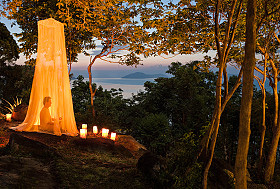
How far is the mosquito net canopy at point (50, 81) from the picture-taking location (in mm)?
7352

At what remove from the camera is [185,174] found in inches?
157

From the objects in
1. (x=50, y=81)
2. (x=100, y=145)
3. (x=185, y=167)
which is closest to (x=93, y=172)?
(x=185, y=167)

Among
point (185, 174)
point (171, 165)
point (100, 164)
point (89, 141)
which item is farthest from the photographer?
point (89, 141)

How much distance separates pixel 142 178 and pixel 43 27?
5815 mm

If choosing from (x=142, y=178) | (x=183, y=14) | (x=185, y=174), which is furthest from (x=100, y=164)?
(x=183, y=14)

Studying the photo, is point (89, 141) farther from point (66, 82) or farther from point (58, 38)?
point (58, 38)

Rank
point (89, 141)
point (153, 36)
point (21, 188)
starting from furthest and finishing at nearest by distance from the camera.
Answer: point (89, 141) → point (153, 36) → point (21, 188)

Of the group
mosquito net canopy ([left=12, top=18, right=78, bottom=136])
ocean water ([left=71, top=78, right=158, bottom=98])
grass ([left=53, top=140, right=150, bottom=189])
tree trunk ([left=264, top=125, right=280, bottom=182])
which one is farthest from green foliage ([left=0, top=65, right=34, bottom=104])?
tree trunk ([left=264, top=125, right=280, bottom=182])

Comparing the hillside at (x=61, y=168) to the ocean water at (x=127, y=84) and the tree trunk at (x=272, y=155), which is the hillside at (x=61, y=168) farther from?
the ocean water at (x=127, y=84)

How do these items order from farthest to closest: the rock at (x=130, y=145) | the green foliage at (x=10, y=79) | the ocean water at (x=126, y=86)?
1. the green foliage at (x=10, y=79)
2. the ocean water at (x=126, y=86)
3. the rock at (x=130, y=145)

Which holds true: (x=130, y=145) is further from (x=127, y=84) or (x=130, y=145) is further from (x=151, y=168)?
(x=127, y=84)

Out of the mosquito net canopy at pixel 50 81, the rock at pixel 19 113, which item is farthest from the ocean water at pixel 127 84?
the mosquito net canopy at pixel 50 81

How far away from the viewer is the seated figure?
7219 mm

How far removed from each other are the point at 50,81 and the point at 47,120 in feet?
4.17
